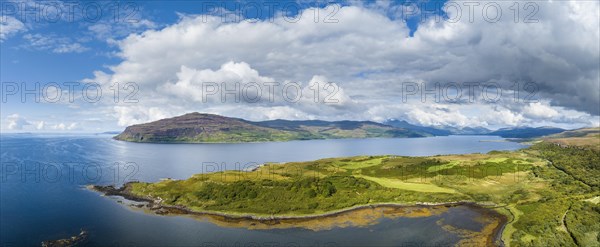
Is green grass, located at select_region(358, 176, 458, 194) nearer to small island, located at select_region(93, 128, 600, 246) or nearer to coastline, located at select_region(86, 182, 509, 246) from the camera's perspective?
small island, located at select_region(93, 128, 600, 246)

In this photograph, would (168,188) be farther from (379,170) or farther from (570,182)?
(570,182)

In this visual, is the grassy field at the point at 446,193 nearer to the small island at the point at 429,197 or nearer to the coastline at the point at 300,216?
the small island at the point at 429,197

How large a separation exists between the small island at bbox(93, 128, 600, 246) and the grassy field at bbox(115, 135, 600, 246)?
218 millimetres

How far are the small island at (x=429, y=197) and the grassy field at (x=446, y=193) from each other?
22 cm

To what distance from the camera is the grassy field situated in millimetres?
88062

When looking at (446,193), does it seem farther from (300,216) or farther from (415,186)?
(300,216)

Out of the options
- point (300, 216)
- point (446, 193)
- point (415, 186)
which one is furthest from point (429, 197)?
point (300, 216)

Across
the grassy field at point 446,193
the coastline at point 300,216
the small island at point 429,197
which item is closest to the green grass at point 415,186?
the grassy field at point 446,193

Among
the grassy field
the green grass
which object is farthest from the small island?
the green grass

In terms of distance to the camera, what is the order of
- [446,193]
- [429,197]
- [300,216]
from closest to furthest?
1. [300,216]
2. [429,197]
3. [446,193]

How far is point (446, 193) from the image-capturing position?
421 feet

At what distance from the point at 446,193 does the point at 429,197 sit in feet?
34.7

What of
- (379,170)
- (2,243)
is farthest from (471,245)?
(2,243)

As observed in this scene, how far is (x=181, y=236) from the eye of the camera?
8806 cm
